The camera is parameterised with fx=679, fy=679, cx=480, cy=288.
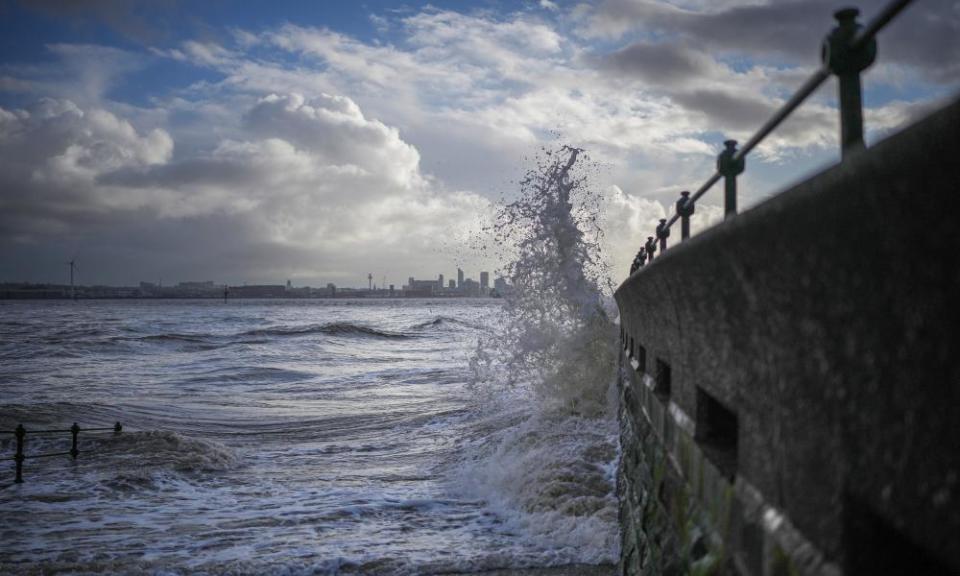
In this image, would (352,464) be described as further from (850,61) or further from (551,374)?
(850,61)

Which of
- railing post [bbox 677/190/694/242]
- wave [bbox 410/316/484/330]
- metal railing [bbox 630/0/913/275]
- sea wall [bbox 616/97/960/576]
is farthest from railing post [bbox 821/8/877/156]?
wave [bbox 410/316/484/330]

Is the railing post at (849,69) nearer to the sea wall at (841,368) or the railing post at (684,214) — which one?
the sea wall at (841,368)

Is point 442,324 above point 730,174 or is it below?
below

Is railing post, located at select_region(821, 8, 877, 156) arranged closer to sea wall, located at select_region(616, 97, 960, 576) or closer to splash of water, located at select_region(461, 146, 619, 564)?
sea wall, located at select_region(616, 97, 960, 576)

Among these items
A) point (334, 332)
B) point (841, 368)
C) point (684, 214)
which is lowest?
point (334, 332)

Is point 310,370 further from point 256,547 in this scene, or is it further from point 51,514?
point 256,547

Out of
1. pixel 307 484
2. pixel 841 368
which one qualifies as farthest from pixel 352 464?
pixel 841 368

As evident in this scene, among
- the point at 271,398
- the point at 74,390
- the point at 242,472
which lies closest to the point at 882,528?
the point at 242,472

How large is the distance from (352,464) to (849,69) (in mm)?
13293

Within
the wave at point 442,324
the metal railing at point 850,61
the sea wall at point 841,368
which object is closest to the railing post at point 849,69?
the metal railing at point 850,61

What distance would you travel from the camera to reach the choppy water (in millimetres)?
8359

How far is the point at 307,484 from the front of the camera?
12297 mm

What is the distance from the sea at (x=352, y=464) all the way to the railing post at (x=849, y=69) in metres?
6.54

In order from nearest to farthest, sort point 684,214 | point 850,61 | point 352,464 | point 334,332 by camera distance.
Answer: point 850,61 < point 684,214 < point 352,464 < point 334,332
